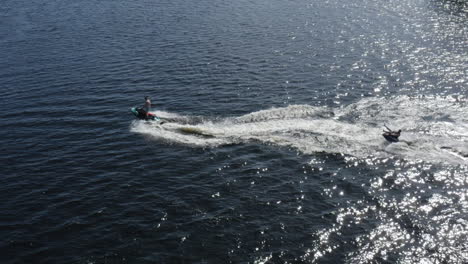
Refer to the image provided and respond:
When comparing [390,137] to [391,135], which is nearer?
[391,135]

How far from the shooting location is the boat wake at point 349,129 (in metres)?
44.2

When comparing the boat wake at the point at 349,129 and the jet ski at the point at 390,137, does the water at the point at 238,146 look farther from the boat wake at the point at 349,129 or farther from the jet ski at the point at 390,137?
the jet ski at the point at 390,137

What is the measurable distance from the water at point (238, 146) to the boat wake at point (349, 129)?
9.4 inches

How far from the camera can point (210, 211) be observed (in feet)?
118

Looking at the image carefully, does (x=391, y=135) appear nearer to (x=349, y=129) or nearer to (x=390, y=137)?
(x=390, y=137)

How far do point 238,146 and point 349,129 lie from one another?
13.3 meters

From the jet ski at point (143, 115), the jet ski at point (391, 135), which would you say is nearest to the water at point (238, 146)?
the jet ski at point (391, 135)

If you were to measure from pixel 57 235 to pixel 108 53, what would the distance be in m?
50.4

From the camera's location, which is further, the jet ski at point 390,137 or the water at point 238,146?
the jet ski at point 390,137

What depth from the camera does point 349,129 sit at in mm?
48156

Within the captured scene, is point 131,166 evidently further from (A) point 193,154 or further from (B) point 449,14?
(B) point 449,14

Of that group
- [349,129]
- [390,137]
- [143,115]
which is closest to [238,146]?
[349,129]

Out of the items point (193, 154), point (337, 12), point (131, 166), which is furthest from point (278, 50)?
point (131, 166)

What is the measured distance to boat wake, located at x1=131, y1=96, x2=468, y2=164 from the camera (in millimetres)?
44250
